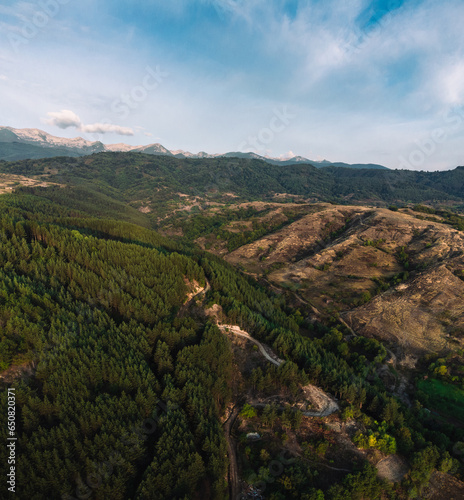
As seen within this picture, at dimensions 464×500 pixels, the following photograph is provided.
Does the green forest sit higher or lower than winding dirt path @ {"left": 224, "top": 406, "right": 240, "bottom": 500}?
higher

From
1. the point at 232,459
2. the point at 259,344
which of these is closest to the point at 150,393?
the point at 232,459

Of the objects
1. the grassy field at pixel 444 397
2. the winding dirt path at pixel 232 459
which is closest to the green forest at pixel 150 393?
the grassy field at pixel 444 397

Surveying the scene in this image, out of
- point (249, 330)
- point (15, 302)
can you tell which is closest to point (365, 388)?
point (249, 330)

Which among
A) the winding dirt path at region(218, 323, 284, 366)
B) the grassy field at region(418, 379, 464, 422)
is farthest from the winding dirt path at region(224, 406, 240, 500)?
the grassy field at region(418, 379, 464, 422)

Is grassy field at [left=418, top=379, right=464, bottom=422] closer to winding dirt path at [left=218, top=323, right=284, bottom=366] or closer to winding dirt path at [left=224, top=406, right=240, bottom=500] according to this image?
winding dirt path at [left=218, top=323, right=284, bottom=366]

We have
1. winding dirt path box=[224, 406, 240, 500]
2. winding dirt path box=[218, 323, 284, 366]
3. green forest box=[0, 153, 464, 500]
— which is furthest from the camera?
winding dirt path box=[218, 323, 284, 366]

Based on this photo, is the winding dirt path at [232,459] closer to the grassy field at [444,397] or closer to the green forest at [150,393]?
the green forest at [150,393]

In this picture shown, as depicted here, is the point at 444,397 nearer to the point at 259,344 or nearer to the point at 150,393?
the point at 259,344

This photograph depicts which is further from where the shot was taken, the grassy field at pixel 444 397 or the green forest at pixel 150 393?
the grassy field at pixel 444 397
